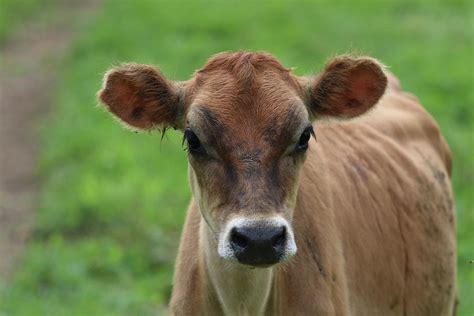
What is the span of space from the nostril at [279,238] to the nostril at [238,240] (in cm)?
12

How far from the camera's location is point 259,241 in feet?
16.6

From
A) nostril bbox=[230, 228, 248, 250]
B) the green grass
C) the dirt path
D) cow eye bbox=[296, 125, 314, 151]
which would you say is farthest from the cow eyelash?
the green grass

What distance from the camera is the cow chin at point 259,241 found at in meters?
5.07

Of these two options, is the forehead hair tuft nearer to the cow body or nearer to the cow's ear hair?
the cow's ear hair

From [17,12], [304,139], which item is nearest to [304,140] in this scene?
[304,139]

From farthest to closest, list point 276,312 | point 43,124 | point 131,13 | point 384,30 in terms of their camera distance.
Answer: point 131,13
point 384,30
point 43,124
point 276,312

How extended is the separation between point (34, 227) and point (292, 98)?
5.96 metres

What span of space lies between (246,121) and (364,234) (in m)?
1.36

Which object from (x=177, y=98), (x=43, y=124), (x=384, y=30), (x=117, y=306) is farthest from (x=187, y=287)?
(x=384, y=30)

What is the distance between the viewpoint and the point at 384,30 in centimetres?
1805

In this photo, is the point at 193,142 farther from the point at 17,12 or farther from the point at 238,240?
the point at 17,12

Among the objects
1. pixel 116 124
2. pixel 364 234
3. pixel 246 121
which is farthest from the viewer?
pixel 116 124

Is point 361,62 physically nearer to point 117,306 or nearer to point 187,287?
point 187,287

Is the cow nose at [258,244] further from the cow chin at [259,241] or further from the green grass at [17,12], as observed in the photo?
the green grass at [17,12]
